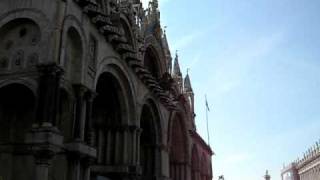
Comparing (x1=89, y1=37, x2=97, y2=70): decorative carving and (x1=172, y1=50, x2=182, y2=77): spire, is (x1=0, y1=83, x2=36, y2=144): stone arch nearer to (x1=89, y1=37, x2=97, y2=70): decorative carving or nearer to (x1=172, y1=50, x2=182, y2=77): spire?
(x1=89, y1=37, x2=97, y2=70): decorative carving

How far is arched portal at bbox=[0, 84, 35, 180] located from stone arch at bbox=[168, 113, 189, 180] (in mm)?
23919

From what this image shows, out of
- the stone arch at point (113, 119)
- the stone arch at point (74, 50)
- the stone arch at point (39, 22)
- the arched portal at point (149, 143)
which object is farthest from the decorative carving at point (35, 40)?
the arched portal at point (149, 143)

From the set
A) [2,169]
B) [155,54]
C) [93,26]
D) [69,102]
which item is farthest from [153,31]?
[2,169]

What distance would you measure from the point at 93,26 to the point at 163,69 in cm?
1798

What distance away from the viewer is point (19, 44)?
21.0m

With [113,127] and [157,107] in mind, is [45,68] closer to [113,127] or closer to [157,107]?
[113,127]

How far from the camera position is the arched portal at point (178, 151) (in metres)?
44.3

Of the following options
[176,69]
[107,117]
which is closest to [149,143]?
[107,117]

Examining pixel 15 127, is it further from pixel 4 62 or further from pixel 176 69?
pixel 176 69

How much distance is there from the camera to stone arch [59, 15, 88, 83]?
21.8m

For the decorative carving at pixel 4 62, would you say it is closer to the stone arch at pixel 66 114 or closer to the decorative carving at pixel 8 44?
the decorative carving at pixel 8 44

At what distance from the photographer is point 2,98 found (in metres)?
21.2

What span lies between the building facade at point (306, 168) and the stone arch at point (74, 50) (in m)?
89.0

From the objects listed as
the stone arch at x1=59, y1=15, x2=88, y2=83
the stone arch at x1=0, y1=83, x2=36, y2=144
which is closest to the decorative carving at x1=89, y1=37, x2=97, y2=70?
the stone arch at x1=59, y1=15, x2=88, y2=83
